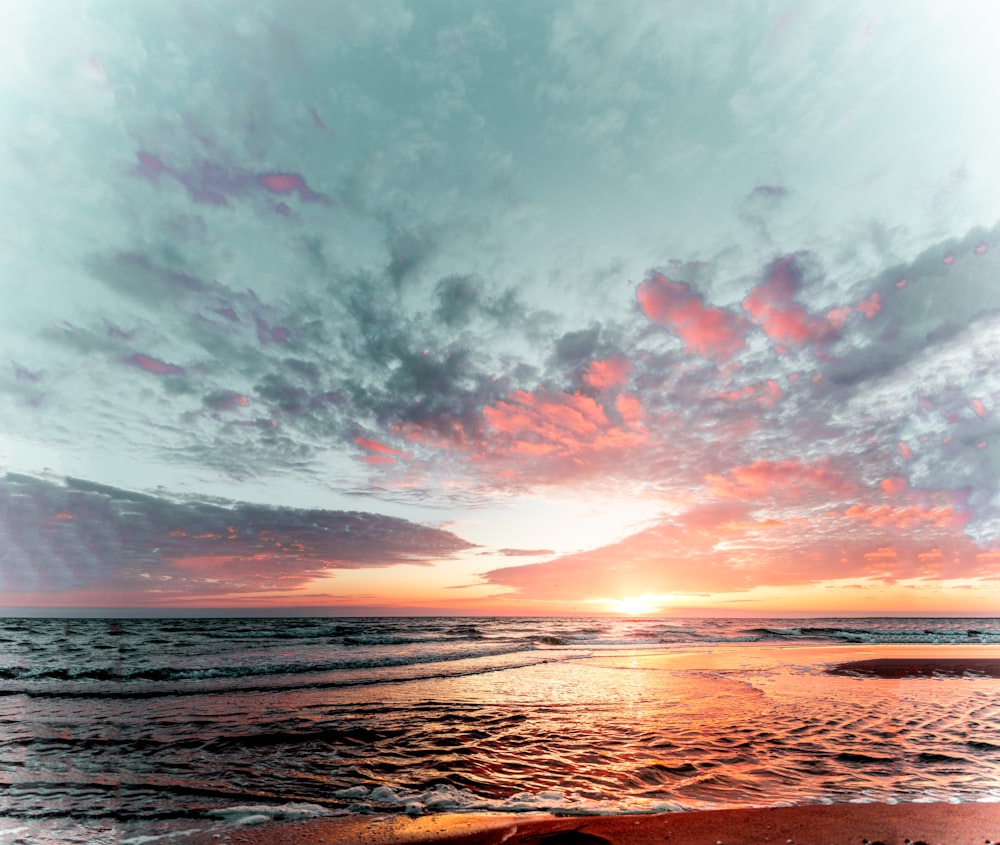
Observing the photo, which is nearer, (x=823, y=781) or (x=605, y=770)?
(x=823, y=781)

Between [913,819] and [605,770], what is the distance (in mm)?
4143

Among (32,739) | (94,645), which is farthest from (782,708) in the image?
Result: (94,645)

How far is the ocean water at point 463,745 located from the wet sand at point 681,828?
1.60ft

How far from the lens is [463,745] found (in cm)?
1038

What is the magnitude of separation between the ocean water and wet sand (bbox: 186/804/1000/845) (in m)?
0.49

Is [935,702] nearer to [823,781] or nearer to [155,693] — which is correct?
[823,781]

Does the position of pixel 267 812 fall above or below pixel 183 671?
above

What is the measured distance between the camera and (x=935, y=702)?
15.0 metres

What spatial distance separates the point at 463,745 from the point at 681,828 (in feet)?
18.0

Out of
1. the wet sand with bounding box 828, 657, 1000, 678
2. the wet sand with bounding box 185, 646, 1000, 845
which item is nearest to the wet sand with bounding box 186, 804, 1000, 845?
the wet sand with bounding box 185, 646, 1000, 845

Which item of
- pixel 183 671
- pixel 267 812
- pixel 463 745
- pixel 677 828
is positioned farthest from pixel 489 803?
pixel 183 671

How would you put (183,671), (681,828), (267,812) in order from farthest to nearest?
1. (183,671)
2. (267,812)
3. (681,828)

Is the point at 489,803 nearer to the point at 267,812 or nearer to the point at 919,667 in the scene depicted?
the point at 267,812

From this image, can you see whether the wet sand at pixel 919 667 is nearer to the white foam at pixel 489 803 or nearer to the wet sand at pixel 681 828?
the wet sand at pixel 681 828
